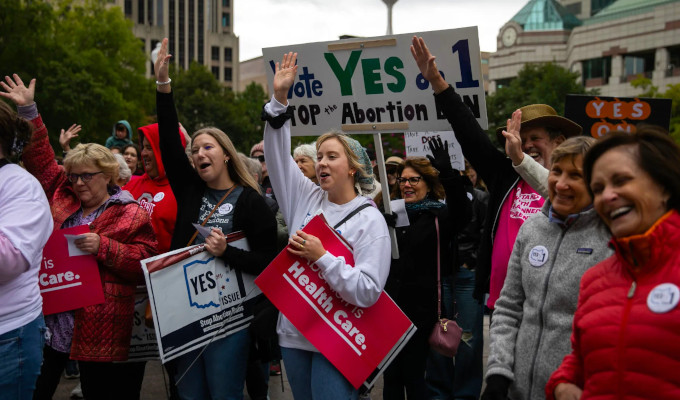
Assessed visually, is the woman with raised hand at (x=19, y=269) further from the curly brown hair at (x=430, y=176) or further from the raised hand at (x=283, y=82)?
the curly brown hair at (x=430, y=176)

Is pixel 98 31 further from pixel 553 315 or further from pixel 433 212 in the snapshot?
pixel 553 315

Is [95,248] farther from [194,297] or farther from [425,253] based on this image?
[425,253]

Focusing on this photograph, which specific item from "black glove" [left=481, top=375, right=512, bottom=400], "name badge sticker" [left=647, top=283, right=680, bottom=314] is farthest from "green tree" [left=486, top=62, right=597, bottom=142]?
"name badge sticker" [left=647, top=283, right=680, bottom=314]

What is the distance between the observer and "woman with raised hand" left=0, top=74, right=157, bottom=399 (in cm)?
412

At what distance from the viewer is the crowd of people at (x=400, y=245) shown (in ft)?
7.03

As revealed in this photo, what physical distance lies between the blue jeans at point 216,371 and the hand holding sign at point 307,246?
0.90 metres

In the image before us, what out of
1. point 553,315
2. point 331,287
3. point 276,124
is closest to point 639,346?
point 553,315

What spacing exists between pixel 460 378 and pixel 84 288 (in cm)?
299

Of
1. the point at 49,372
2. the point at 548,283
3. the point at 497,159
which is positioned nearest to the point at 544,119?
the point at 497,159

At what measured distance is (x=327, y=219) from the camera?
3.76 metres

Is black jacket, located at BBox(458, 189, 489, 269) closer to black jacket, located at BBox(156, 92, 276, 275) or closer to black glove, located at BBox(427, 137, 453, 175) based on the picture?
black glove, located at BBox(427, 137, 453, 175)

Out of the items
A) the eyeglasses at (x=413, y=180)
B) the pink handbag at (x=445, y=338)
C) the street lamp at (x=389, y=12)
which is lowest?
the pink handbag at (x=445, y=338)

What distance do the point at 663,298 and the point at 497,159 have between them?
1919mm

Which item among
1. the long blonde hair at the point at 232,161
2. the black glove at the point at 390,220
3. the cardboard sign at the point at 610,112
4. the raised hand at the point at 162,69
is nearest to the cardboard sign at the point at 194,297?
A: the long blonde hair at the point at 232,161
